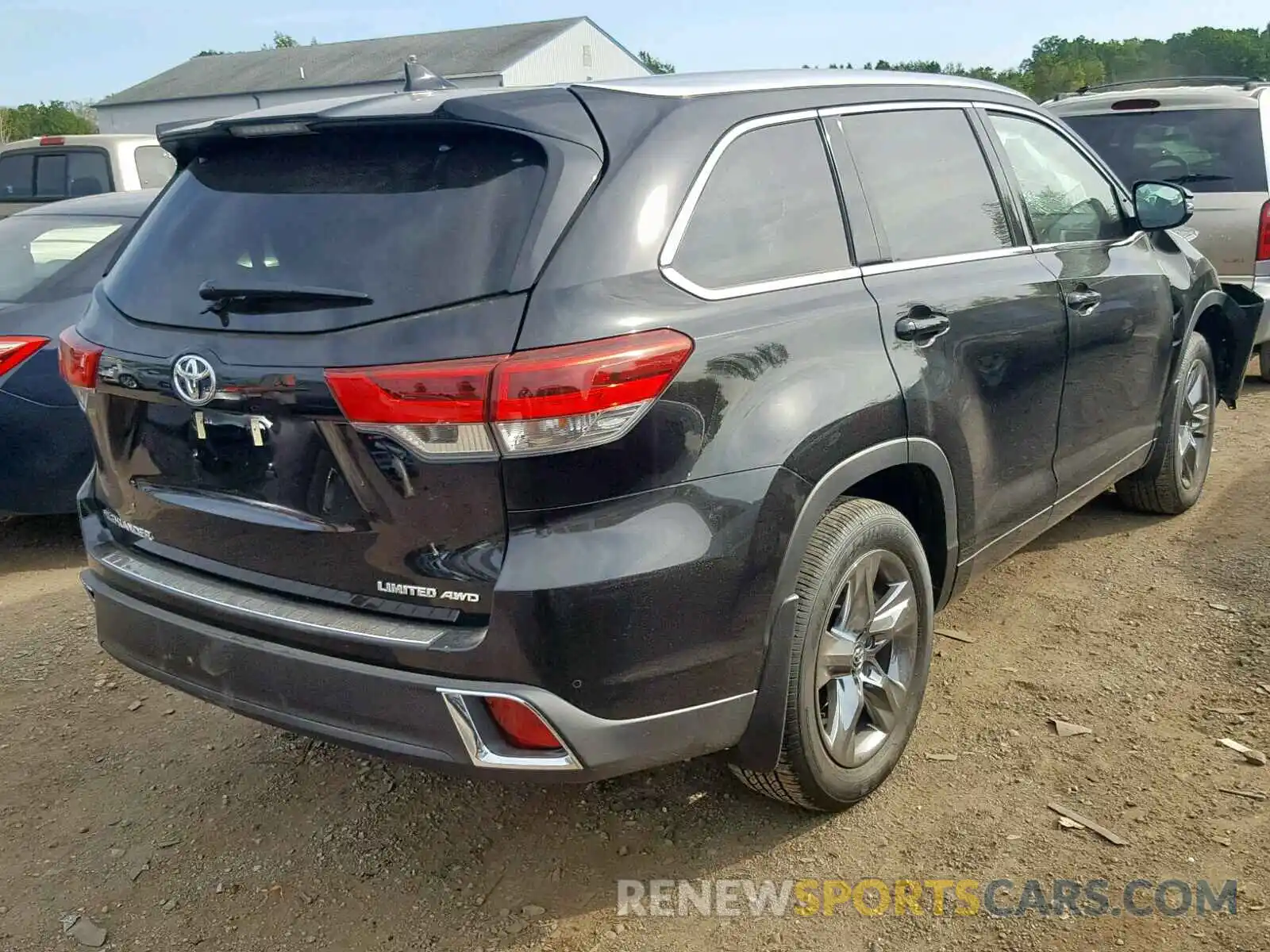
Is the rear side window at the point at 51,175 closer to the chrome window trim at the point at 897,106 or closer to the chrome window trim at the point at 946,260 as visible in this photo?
the chrome window trim at the point at 897,106

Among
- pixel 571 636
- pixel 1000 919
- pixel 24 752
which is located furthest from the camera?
pixel 24 752

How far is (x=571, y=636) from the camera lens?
218 cm

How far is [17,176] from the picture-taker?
33.2 feet

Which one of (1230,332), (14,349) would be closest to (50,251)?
(14,349)

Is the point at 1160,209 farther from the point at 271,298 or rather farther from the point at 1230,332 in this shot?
the point at 271,298

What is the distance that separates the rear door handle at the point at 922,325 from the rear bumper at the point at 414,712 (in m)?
1.02

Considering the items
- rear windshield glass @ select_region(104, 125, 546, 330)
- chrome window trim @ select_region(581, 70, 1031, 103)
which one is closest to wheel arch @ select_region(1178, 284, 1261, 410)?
chrome window trim @ select_region(581, 70, 1031, 103)

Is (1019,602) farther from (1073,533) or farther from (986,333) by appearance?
(986,333)

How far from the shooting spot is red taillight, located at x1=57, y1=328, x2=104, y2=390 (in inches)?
106

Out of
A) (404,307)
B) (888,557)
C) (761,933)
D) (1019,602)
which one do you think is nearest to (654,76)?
(404,307)

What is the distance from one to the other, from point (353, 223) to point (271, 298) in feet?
0.75

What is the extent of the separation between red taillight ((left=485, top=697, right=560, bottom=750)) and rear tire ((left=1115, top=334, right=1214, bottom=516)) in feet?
10.7

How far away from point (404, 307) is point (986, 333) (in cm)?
172

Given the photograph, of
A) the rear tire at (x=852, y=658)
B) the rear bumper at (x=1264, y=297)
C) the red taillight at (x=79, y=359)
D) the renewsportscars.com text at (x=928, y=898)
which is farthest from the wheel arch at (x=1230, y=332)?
the red taillight at (x=79, y=359)
